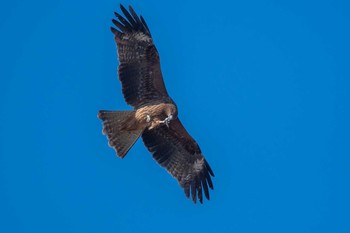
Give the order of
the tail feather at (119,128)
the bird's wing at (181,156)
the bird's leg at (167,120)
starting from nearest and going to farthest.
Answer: the bird's leg at (167,120)
the tail feather at (119,128)
the bird's wing at (181,156)

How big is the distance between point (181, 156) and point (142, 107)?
154 cm

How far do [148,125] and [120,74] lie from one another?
112 centimetres

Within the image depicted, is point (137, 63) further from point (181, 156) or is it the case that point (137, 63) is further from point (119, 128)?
point (181, 156)

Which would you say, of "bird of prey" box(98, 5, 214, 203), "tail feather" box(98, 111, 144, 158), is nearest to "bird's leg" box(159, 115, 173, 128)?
"bird of prey" box(98, 5, 214, 203)

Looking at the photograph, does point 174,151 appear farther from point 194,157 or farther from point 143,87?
point 143,87

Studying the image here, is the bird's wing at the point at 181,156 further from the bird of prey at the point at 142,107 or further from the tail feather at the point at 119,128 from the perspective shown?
the tail feather at the point at 119,128

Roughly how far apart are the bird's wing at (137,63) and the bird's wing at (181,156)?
0.76 meters

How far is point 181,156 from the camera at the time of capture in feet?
58.2

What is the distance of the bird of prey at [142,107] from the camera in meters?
16.7

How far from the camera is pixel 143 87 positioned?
17.0m

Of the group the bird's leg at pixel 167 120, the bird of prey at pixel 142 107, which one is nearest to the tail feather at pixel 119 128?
the bird of prey at pixel 142 107

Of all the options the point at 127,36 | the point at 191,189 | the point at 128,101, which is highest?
the point at 127,36

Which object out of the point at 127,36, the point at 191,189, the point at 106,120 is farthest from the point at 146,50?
the point at 191,189

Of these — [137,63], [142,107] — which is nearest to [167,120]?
[142,107]
